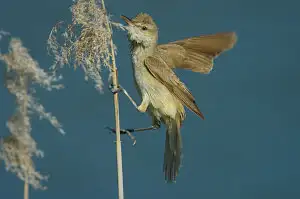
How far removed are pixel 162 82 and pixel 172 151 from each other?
0.30 meters

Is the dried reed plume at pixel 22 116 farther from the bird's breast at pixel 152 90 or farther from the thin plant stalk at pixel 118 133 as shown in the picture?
the bird's breast at pixel 152 90

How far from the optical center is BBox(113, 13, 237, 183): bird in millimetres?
1972

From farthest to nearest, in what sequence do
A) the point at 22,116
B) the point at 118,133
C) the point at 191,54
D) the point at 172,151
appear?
1. the point at 191,54
2. the point at 172,151
3. the point at 118,133
4. the point at 22,116

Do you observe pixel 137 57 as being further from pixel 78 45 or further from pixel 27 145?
pixel 27 145

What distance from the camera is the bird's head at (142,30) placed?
6.43 feet

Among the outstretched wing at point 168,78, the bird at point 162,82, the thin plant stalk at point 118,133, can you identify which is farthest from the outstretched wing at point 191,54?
the thin plant stalk at point 118,133

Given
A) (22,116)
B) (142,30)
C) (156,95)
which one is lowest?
(22,116)

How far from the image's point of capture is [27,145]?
1.01 m

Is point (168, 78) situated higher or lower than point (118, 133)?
higher

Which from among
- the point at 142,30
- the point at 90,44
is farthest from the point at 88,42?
the point at 142,30

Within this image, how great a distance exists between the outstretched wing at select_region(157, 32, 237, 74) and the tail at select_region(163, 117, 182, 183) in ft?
0.91

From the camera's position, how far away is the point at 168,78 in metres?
2.07

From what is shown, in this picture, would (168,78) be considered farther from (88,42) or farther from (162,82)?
(88,42)

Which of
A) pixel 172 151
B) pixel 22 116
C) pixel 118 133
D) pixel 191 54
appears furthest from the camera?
pixel 191 54
